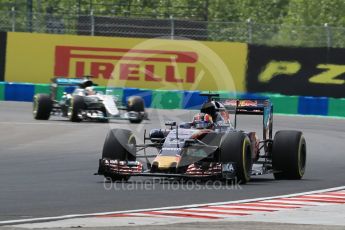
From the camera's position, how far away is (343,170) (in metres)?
16.4

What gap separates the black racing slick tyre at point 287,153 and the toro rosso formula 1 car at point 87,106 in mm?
10886

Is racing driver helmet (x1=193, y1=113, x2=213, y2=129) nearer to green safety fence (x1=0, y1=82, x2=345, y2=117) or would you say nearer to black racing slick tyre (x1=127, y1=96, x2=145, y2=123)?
black racing slick tyre (x1=127, y1=96, x2=145, y2=123)

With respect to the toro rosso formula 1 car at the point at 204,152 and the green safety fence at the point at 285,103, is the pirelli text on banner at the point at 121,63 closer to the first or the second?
the green safety fence at the point at 285,103

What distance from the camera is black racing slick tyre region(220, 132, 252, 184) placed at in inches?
520

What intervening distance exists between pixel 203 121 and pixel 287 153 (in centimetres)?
121

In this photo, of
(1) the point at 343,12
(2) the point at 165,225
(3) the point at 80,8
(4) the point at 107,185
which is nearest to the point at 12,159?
(4) the point at 107,185

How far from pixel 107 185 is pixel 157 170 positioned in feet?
2.08

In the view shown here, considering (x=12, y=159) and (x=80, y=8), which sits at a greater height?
(x=80, y=8)

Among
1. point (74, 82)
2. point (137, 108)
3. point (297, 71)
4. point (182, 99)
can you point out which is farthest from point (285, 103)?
point (74, 82)

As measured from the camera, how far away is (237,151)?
43.3 ft

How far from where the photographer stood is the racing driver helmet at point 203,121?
1393 centimetres

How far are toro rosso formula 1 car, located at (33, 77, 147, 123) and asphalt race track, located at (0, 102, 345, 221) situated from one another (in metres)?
0.25

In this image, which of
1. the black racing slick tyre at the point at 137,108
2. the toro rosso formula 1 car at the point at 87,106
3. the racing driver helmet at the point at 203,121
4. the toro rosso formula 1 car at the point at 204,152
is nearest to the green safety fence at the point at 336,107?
the toro rosso formula 1 car at the point at 87,106

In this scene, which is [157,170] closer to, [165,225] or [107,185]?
[107,185]
